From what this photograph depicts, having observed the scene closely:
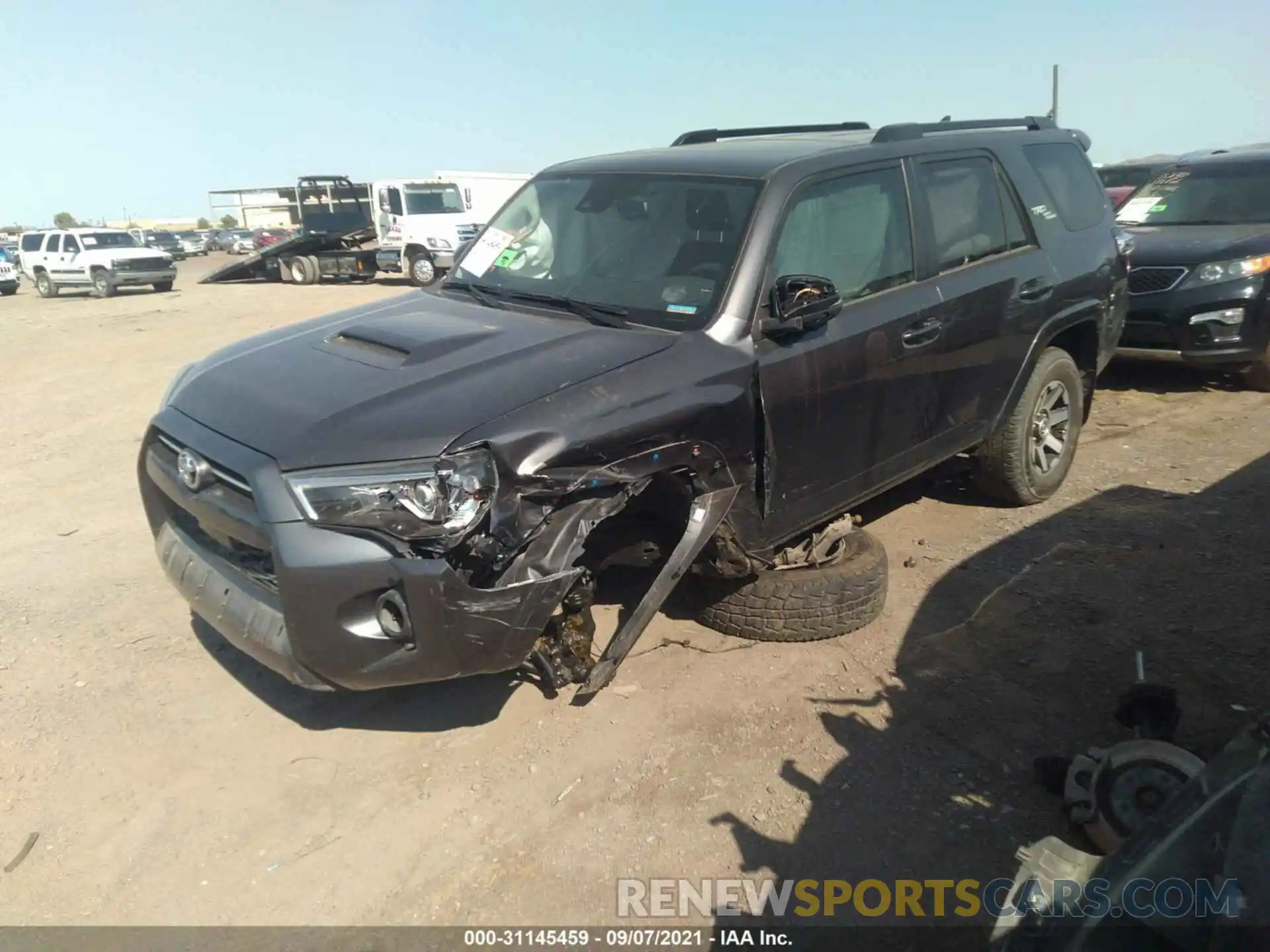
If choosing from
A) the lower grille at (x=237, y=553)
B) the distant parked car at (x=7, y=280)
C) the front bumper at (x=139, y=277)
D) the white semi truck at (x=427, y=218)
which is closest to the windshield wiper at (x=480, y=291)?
the lower grille at (x=237, y=553)

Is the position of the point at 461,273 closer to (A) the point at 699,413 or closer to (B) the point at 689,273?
(B) the point at 689,273

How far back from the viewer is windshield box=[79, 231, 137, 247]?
23156 mm

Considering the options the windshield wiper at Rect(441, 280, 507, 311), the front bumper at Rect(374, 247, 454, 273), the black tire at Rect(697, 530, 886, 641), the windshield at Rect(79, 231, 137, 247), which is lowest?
the black tire at Rect(697, 530, 886, 641)

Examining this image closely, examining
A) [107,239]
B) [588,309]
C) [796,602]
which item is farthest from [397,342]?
[107,239]

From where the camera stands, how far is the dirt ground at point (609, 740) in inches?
103

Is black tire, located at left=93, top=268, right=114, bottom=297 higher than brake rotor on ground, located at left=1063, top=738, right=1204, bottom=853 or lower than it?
higher

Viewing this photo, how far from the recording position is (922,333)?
385 cm

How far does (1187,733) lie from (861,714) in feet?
3.54

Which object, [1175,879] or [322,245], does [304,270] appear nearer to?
[322,245]

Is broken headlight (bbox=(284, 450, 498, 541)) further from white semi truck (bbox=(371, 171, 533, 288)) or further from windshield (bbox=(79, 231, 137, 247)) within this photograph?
windshield (bbox=(79, 231, 137, 247))

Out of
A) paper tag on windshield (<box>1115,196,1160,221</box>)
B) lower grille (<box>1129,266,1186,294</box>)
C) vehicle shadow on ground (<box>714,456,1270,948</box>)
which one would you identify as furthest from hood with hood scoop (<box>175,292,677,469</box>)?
paper tag on windshield (<box>1115,196,1160,221</box>)

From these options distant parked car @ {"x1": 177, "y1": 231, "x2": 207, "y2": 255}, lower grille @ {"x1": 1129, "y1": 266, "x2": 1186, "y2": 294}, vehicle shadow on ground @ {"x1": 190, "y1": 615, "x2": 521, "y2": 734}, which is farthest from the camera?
distant parked car @ {"x1": 177, "y1": 231, "x2": 207, "y2": 255}

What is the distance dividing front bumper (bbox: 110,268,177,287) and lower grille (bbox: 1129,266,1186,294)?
22.6 meters

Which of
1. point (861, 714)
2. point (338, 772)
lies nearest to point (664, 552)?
point (861, 714)
